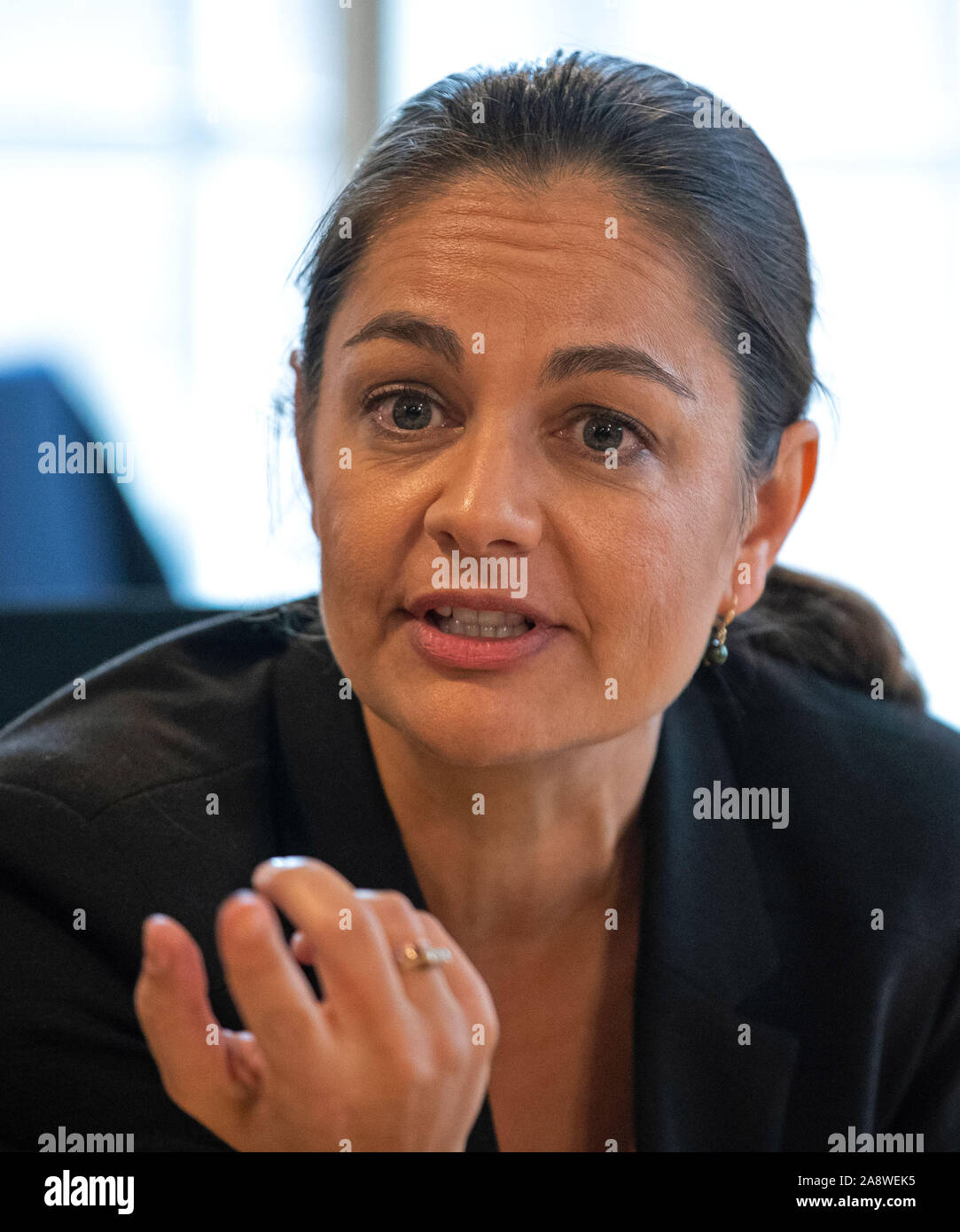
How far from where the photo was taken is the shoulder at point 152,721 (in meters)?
0.90

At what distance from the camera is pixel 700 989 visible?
3.25 feet

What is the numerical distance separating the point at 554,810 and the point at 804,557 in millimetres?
2213

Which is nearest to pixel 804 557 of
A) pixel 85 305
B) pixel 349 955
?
pixel 85 305

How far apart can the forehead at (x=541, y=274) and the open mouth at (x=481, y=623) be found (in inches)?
7.1

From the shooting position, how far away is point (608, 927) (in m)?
1.08

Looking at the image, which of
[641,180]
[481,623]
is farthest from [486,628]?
[641,180]

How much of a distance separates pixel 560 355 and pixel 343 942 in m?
0.41

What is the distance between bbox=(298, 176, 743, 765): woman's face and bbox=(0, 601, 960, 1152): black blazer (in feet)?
0.46

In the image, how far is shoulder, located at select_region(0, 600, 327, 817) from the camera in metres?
0.90

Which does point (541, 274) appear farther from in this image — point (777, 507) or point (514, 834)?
point (514, 834)

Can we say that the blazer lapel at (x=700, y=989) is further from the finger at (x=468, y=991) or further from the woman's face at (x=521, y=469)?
the finger at (x=468, y=991)

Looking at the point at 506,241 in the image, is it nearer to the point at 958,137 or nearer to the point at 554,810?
the point at 554,810

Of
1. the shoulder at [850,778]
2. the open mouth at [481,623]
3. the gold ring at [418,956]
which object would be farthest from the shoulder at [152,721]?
the shoulder at [850,778]

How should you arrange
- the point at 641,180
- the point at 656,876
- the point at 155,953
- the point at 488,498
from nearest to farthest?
the point at 155,953 < the point at 488,498 < the point at 641,180 < the point at 656,876
